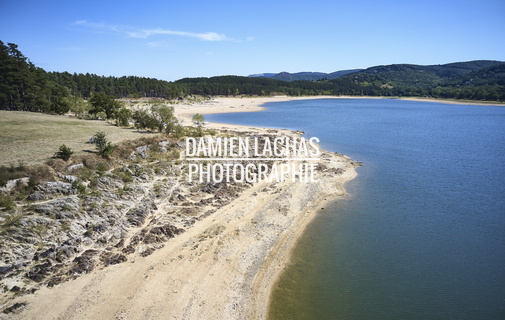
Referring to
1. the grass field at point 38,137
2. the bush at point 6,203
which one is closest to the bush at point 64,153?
the grass field at point 38,137

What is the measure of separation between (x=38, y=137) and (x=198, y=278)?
27298mm

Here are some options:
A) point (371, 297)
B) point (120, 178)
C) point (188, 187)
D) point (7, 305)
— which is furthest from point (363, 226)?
point (7, 305)

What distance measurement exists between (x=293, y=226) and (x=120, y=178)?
1696cm

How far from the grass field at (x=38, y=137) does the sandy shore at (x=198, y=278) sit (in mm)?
13908

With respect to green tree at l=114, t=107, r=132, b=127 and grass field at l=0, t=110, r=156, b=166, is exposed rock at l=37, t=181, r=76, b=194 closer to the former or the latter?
grass field at l=0, t=110, r=156, b=166

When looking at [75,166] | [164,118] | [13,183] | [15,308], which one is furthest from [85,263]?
[164,118]

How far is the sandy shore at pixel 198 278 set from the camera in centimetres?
1555

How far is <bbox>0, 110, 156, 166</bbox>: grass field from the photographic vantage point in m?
26.7

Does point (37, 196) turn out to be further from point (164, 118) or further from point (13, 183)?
point (164, 118)

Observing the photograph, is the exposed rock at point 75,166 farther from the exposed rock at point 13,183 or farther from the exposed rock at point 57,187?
the exposed rock at point 13,183

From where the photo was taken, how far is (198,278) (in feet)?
59.6

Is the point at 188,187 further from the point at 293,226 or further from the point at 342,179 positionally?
the point at 342,179

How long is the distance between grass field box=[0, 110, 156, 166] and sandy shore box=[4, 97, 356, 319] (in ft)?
45.6

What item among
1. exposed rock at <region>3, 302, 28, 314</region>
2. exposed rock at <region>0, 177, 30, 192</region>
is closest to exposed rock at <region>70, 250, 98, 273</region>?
exposed rock at <region>3, 302, 28, 314</region>
